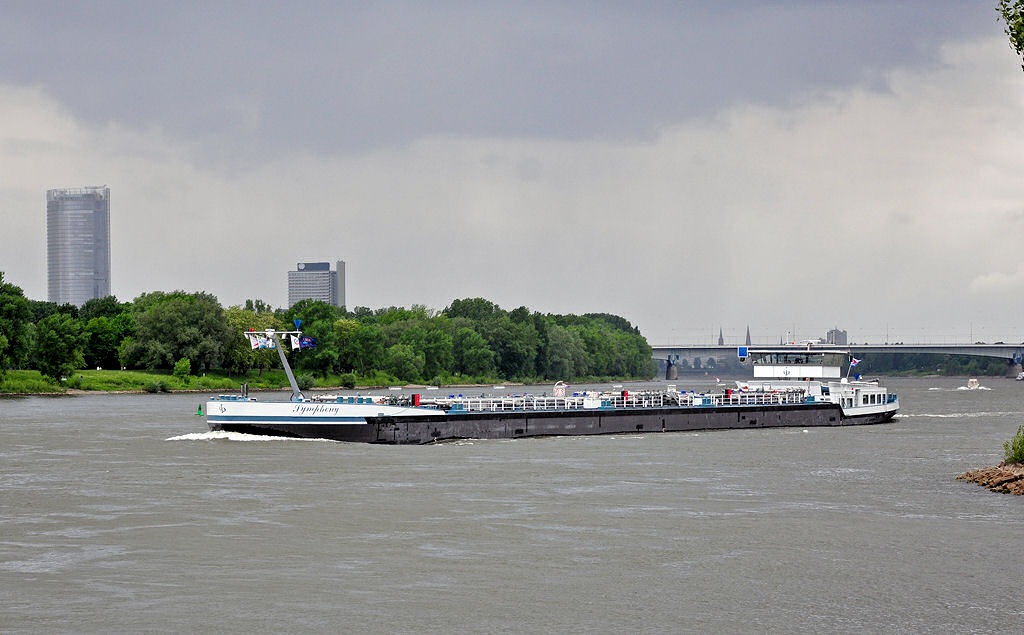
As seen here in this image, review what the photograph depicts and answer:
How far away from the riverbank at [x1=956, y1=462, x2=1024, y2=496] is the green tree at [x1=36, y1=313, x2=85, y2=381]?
11536 centimetres

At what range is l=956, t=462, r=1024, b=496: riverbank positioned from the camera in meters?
40.5

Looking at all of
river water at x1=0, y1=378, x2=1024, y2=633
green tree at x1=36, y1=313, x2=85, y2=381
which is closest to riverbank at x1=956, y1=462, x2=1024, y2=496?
river water at x1=0, y1=378, x2=1024, y2=633

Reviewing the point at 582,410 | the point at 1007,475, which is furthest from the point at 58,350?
the point at 1007,475

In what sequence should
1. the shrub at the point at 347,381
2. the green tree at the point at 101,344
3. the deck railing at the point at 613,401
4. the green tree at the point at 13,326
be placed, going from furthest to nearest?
the shrub at the point at 347,381, the green tree at the point at 101,344, the green tree at the point at 13,326, the deck railing at the point at 613,401

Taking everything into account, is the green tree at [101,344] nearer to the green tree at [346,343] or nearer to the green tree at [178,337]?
the green tree at [178,337]

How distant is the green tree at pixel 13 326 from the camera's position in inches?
5010

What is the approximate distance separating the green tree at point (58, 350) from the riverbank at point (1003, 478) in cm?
11536

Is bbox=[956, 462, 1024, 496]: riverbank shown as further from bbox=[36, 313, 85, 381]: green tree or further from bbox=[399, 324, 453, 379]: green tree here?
bbox=[399, 324, 453, 379]: green tree

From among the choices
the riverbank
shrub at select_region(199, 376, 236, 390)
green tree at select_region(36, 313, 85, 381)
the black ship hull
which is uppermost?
green tree at select_region(36, 313, 85, 381)

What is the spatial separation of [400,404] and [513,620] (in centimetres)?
3942

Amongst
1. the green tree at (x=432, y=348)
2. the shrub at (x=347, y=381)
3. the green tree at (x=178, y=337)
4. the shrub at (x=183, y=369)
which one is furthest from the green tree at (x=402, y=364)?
the shrub at (x=183, y=369)

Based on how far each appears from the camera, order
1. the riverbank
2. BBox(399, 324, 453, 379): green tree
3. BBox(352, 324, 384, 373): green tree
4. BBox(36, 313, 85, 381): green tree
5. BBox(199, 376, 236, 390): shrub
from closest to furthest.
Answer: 1. the riverbank
2. BBox(36, 313, 85, 381): green tree
3. BBox(199, 376, 236, 390): shrub
4. BBox(352, 324, 384, 373): green tree
5. BBox(399, 324, 453, 379): green tree

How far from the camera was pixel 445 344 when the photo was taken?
193500 millimetres

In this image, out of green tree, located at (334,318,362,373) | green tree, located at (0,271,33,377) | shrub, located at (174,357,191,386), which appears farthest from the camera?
green tree, located at (334,318,362,373)
